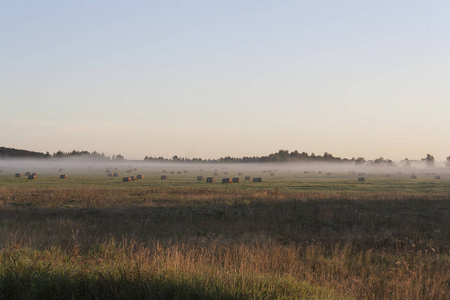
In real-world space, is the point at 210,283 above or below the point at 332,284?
above

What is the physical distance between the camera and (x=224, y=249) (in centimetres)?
1275

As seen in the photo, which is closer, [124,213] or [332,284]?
[332,284]

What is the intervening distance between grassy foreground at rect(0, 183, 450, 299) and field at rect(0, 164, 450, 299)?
1.6 inches

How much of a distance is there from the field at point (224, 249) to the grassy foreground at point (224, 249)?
0.14ft

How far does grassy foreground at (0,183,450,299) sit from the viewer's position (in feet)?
22.3

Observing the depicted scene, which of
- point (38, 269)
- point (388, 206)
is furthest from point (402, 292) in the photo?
point (388, 206)

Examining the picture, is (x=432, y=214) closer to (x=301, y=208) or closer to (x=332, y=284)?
(x=301, y=208)

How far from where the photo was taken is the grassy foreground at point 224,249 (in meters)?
6.79

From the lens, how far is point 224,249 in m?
12.8

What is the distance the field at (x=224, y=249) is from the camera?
6781 mm

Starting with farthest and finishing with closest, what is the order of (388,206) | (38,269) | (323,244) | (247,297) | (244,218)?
(388,206), (244,218), (323,244), (38,269), (247,297)

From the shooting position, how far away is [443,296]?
857 centimetres

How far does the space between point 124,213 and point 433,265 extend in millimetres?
16913

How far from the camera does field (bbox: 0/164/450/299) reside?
267 inches
